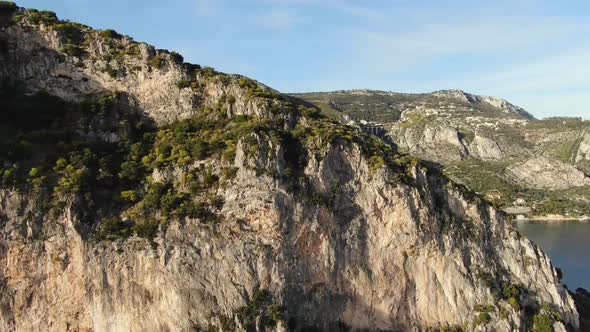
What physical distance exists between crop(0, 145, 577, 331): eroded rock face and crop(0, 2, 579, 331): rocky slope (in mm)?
118

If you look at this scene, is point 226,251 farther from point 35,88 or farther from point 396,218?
point 35,88

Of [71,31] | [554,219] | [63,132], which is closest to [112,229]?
[63,132]

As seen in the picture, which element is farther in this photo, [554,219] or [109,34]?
[554,219]

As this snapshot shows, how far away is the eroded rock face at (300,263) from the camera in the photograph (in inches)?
1179

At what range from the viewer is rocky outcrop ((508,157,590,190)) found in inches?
6722

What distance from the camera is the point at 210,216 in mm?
32656

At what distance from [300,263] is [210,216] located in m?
7.69

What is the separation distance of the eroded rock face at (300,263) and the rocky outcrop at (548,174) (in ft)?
483

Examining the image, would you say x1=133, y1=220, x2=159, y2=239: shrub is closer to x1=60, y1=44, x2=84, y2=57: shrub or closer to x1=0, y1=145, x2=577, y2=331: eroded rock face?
x1=0, y1=145, x2=577, y2=331: eroded rock face

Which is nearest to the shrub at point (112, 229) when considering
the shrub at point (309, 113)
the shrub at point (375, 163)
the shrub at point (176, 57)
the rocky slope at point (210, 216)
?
the rocky slope at point (210, 216)

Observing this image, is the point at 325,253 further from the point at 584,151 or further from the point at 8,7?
the point at 584,151

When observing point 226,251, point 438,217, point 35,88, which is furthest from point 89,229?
point 438,217

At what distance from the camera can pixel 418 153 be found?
643ft

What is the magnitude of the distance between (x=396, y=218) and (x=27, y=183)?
28.3 meters
